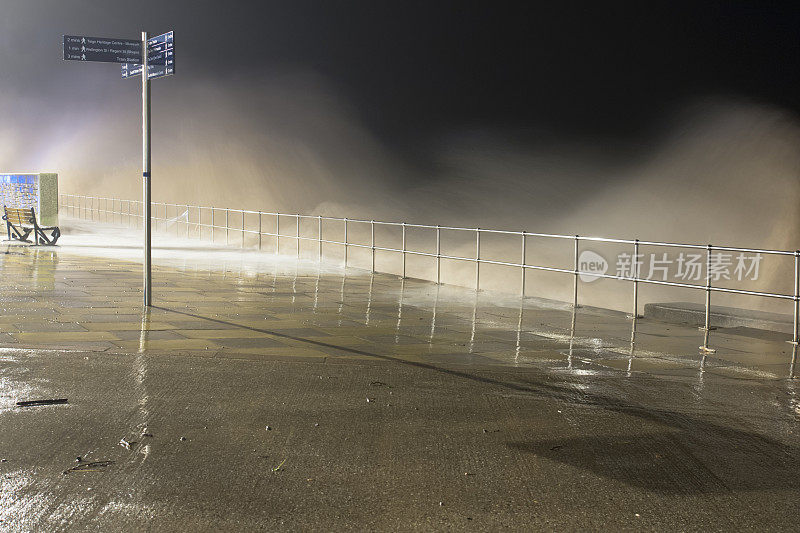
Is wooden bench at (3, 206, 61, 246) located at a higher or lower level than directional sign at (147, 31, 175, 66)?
lower

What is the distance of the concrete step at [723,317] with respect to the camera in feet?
34.6

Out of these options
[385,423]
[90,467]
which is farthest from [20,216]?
[90,467]

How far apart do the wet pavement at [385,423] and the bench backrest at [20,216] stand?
12045 millimetres

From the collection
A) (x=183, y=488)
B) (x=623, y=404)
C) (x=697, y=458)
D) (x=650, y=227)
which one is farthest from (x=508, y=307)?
(x=650, y=227)

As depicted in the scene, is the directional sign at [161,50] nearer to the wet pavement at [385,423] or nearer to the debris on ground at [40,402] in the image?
the wet pavement at [385,423]

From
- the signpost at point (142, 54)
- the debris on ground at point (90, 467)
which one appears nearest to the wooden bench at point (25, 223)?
the signpost at point (142, 54)

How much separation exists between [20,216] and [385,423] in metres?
19.7

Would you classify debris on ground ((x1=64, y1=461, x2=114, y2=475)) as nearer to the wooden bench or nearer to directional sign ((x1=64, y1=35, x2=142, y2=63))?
directional sign ((x1=64, y1=35, x2=142, y2=63))

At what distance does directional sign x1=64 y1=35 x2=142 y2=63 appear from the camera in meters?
10.4

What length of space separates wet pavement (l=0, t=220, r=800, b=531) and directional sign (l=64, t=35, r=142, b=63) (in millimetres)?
3153

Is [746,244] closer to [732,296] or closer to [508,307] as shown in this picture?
[732,296]

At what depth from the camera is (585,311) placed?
1187 cm

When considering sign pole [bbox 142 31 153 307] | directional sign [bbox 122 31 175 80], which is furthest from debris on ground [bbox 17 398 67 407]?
directional sign [bbox 122 31 175 80]

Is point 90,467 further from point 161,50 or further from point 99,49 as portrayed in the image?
point 99,49
